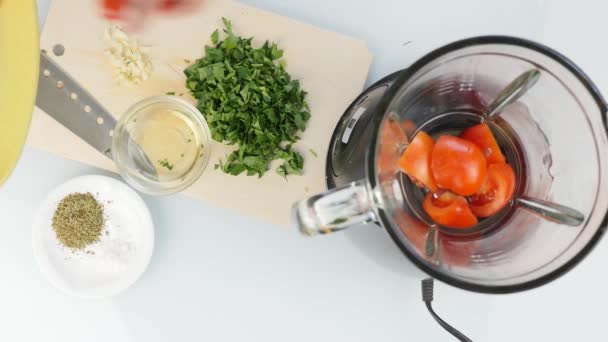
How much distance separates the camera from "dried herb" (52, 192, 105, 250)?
2.63ft

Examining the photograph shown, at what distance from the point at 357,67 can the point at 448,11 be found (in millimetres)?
183

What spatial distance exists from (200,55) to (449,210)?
46 centimetres

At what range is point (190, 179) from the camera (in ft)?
2.56

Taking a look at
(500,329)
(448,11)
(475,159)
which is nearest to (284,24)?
(448,11)

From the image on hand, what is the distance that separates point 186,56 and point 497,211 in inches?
20.5

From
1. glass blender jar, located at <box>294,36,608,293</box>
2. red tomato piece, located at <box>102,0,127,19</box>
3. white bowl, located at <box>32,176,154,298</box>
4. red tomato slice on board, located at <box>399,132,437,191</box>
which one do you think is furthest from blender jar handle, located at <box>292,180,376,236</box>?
red tomato piece, located at <box>102,0,127,19</box>

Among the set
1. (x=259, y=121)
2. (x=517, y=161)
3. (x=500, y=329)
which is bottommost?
(x=500, y=329)

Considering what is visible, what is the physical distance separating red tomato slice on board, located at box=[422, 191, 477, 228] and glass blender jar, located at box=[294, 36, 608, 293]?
0.4 inches

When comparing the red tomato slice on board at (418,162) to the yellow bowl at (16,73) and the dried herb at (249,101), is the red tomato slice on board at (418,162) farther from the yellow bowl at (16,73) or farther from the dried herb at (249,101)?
the yellow bowl at (16,73)

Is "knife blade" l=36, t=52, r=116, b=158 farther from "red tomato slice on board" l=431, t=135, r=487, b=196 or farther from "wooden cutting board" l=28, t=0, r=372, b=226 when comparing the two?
"red tomato slice on board" l=431, t=135, r=487, b=196

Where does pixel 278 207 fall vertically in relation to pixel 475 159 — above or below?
below

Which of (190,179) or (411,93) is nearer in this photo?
(411,93)

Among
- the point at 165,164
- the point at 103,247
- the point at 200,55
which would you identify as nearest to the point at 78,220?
the point at 103,247

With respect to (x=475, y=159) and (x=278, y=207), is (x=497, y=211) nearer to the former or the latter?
(x=475, y=159)
